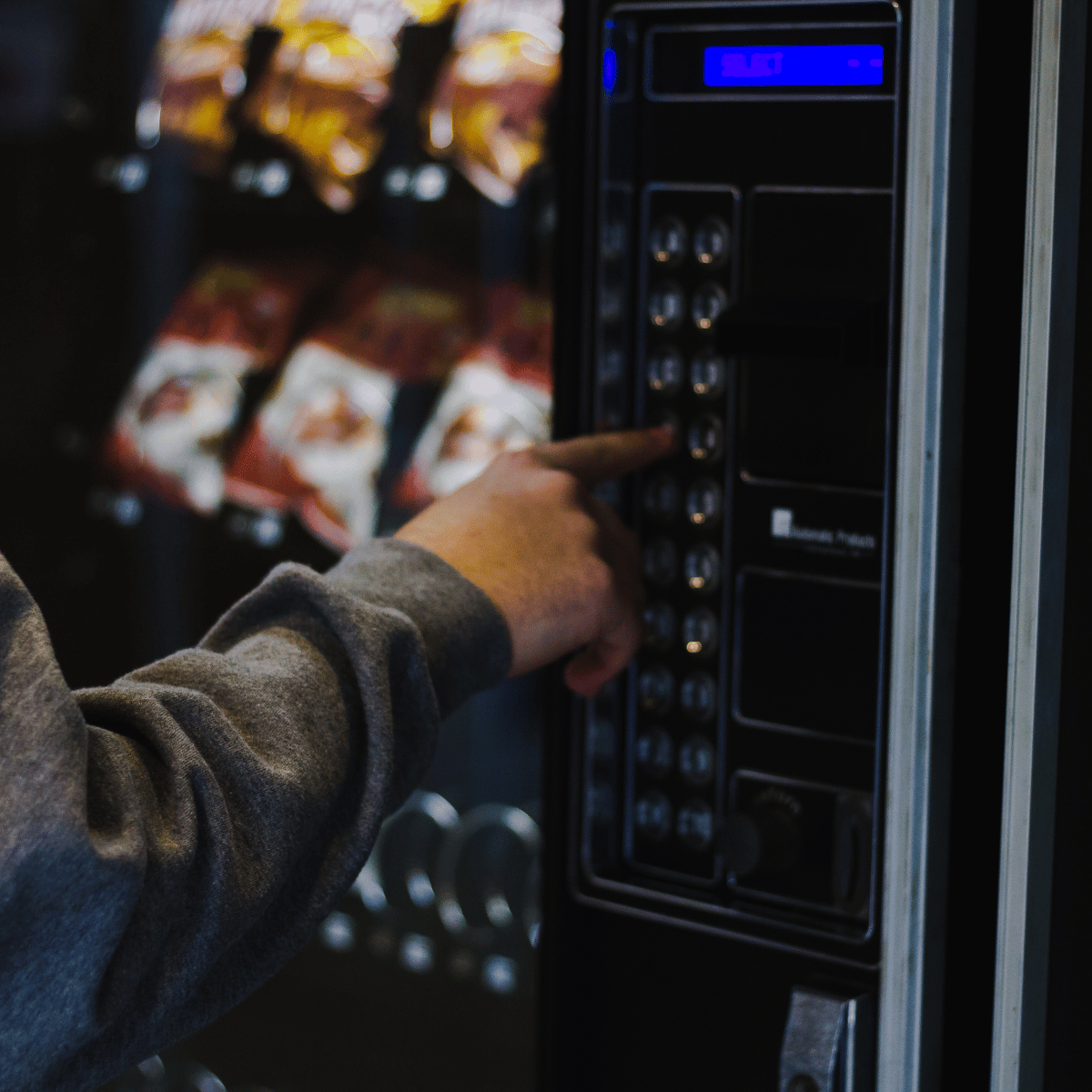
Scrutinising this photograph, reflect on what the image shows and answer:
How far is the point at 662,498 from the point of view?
2.92 ft

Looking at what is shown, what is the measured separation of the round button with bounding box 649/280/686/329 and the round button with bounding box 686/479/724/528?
0.10m

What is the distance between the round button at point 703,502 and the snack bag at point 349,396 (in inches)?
31.8

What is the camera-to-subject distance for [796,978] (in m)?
0.86

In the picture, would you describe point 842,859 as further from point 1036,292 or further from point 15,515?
point 15,515

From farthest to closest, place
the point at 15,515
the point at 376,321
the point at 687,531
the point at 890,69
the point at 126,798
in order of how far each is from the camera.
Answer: the point at 15,515 → the point at 376,321 → the point at 687,531 → the point at 890,69 → the point at 126,798

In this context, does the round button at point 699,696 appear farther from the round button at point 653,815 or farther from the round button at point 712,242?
the round button at point 712,242

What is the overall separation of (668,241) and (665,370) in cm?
8

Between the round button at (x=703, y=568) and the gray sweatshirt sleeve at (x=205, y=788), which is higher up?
the round button at (x=703, y=568)

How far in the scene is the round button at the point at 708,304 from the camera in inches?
33.5

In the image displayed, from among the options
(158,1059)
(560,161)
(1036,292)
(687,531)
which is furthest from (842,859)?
(158,1059)

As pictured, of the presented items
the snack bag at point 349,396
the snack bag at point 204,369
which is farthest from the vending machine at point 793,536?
the snack bag at point 204,369

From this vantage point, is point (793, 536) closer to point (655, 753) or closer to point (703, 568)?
point (703, 568)

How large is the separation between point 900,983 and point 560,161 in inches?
20.4

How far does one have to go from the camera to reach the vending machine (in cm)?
75
